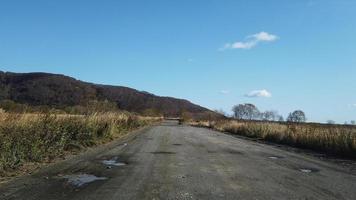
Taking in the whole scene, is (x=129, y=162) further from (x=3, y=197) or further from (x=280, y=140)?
(x=280, y=140)

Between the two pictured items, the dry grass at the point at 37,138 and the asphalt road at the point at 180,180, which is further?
the dry grass at the point at 37,138

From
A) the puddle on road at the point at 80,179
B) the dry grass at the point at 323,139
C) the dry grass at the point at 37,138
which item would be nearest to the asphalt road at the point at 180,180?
the puddle on road at the point at 80,179

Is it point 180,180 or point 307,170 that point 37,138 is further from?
point 307,170

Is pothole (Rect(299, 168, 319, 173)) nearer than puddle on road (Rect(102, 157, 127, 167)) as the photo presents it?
Yes

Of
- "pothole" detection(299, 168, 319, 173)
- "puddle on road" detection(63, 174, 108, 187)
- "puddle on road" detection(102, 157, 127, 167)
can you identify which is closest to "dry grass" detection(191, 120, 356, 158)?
"pothole" detection(299, 168, 319, 173)

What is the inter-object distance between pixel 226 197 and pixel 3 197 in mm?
3999

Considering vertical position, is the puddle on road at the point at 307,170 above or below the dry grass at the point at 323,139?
below

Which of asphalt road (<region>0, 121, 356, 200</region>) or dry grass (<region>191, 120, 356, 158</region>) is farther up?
dry grass (<region>191, 120, 356, 158</region>)

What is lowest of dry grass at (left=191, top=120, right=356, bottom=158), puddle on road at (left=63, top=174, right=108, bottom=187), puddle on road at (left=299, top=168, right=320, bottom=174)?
puddle on road at (left=63, top=174, right=108, bottom=187)

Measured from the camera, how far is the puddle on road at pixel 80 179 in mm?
10086

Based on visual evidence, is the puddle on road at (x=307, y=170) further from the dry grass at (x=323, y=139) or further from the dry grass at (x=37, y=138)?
the dry grass at (x=37, y=138)

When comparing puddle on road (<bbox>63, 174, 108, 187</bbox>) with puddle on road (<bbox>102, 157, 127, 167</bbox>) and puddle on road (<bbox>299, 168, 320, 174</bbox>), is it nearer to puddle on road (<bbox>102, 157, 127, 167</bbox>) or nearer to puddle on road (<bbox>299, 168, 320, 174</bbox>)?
puddle on road (<bbox>102, 157, 127, 167</bbox>)

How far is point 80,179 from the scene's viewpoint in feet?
35.1

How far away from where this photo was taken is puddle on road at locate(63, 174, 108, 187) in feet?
33.1
